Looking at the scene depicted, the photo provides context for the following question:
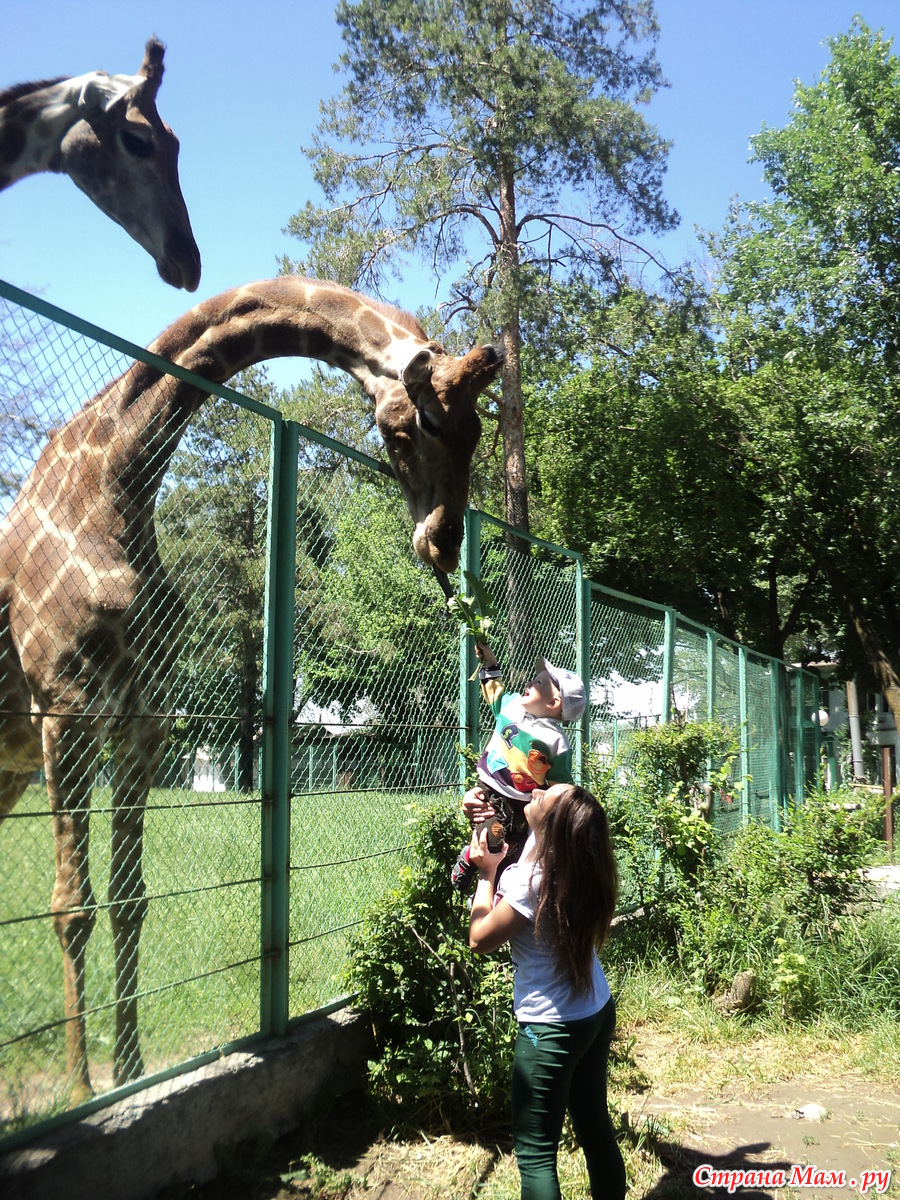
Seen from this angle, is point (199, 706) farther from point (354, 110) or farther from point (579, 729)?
point (354, 110)

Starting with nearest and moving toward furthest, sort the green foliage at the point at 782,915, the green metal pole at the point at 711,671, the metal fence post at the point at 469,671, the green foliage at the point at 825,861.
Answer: the metal fence post at the point at 469,671 < the green foliage at the point at 782,915 < the green foliage at the point at 825,861 < the green metal pole at the point at 711,671

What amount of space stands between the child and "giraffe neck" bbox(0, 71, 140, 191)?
353 centimetres

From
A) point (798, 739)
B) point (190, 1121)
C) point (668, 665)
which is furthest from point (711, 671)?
point (190, 1121)

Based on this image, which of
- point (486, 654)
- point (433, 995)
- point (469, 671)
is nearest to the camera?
point (486, 654)

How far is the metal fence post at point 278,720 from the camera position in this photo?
148 inches

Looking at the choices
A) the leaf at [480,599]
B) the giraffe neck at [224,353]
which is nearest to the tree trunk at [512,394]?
the giraffe neck at [224,353]

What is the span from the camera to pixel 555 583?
6855 millimetres

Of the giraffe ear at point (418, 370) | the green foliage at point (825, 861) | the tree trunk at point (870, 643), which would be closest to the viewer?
the giraffe ear at point (418, 370)

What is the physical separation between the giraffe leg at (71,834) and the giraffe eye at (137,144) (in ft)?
10.2

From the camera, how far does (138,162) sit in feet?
15.9

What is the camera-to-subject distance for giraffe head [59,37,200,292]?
4.74 m

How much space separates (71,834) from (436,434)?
2.41m

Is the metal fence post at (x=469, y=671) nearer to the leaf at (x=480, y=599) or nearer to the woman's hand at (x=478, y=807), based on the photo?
the leaf at (x=480, y=599)

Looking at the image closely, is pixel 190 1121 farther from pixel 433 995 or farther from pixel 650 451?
pixel 650 451
